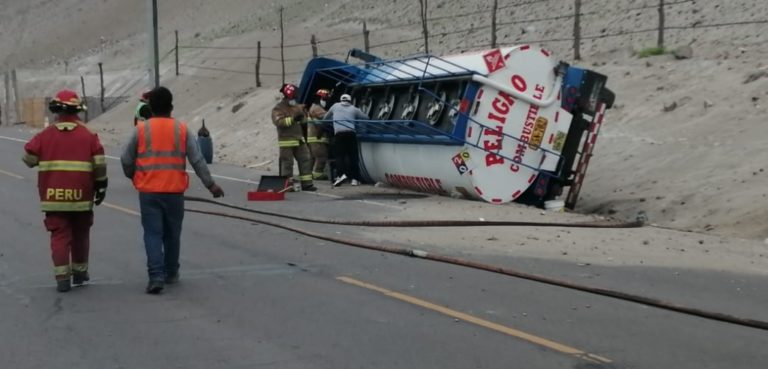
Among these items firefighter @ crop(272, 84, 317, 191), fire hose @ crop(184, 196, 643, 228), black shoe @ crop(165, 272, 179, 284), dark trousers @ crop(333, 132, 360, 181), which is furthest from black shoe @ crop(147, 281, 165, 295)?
dark trousers @ crop(333, 132, 360, 181)

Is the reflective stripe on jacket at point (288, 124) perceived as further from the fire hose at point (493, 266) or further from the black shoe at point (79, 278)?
the black shoe at point (79, 278)

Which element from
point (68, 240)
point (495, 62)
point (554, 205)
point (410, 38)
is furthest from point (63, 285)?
point (410, 38)

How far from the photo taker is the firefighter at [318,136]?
18.5 meters

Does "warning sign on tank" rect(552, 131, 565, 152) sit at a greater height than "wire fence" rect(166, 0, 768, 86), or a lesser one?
lesser

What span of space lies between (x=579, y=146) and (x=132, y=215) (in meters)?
6.71

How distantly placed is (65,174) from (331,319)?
2646 millimetres

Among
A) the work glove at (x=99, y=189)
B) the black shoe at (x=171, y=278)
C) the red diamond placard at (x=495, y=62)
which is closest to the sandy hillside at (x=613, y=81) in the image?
the red diamond placard at (x=495, y=62)

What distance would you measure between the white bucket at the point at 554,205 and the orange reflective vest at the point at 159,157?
7.61 metres

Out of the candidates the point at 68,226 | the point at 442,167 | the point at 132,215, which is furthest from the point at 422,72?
the point at 68,226

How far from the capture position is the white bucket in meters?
15.0

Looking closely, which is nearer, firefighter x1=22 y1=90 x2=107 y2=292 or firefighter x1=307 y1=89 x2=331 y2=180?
firefighter x1=22 y1=90 x2=107 y2=292

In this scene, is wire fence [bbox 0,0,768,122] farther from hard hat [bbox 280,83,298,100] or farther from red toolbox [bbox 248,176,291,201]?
red toolbox [bbox 248,176,291,201]

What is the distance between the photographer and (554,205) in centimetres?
1511

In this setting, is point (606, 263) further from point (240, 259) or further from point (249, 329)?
point (249, 329)
